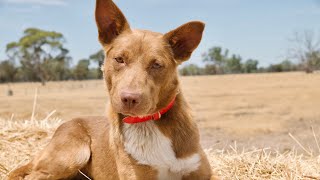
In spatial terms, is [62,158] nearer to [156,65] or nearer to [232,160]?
[156,65]

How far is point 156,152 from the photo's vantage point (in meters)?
4.54

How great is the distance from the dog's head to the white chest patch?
1.04 ft

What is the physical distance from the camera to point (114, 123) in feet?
16.0

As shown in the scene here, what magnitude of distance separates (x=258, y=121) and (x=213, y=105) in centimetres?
634

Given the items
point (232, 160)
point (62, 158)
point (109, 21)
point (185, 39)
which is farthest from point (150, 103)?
point (232, 160)

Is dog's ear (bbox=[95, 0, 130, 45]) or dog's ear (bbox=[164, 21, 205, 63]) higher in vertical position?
dog's ear (bbox=[95, 0, 130, 45])

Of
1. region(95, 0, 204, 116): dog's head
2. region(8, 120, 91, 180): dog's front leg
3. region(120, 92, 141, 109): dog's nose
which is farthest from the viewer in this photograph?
region(8, 120, 91, 180): dog's front leg

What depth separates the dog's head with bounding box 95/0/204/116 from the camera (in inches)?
159

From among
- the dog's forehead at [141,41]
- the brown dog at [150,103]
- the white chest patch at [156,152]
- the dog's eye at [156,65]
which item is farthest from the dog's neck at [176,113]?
the dog's forehead at [141,41]

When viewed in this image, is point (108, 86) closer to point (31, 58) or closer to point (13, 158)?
point (13, 158)

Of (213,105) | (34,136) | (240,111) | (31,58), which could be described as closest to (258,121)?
(240,111)

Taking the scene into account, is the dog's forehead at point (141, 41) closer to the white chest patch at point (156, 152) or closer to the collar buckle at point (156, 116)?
the collar buckle at point (156, 116)

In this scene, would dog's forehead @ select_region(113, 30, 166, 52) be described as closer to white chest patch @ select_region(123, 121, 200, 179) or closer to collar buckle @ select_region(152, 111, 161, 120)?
collar buckle @ select_region(152, 111, 161, 120)

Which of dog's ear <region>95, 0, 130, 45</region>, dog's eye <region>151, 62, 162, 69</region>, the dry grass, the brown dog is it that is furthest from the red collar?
the dry grass
